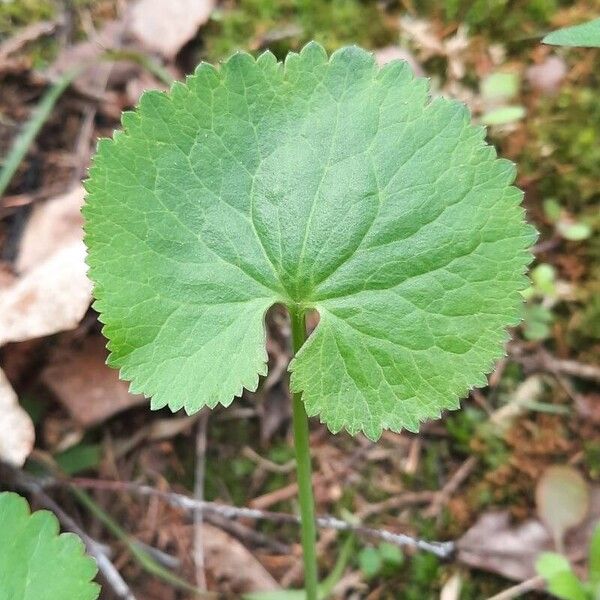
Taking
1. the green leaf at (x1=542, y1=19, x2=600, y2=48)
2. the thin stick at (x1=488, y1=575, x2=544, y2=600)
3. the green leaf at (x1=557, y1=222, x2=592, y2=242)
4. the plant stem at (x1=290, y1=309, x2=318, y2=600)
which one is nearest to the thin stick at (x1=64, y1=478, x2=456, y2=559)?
the thin stick at (x1=488, y1=575, x2=544, y2=600)

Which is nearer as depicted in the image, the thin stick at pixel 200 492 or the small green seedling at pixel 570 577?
the small green seedling at pixel 570 577

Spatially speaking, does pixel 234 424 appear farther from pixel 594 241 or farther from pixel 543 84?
pixel 543 84

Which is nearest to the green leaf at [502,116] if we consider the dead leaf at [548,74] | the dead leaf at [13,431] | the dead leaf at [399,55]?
the dead leaf at [548,74]

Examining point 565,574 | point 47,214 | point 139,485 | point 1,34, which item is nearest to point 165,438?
point 139,485

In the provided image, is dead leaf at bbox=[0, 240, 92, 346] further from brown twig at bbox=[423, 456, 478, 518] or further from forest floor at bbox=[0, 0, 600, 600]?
brown twig at bbox=[423, 456, 478, 518]

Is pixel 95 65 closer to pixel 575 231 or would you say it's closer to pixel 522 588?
pixel 575 231

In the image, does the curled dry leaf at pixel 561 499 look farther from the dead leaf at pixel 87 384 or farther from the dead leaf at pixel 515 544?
the dead leaf at pixel 87 384
